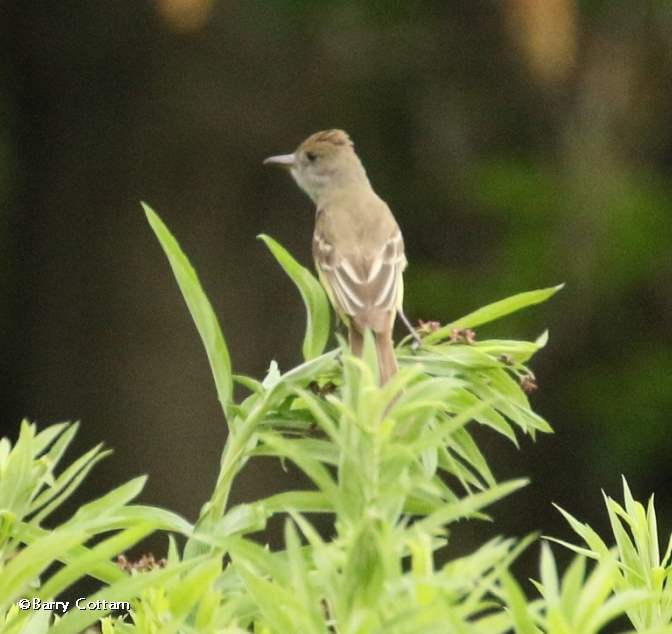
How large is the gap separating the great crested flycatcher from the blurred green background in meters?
3.02

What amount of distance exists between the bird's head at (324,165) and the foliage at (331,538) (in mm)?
3916

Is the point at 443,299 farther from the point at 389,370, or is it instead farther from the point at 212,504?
the point at 212,504

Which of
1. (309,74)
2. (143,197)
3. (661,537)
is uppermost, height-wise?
(309,74)

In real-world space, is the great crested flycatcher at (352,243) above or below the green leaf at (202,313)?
below

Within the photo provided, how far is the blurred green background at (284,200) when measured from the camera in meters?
9.68

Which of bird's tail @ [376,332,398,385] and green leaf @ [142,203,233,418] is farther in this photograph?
bird's tail @ [376,332,398,385]

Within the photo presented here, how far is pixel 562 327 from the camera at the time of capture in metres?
10.1

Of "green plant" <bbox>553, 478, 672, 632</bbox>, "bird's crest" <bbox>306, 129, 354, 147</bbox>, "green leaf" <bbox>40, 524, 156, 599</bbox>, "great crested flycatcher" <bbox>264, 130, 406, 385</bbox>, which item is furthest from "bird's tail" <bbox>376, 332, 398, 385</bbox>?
"bird's crest" <bbox>306, 129, 354, 147</bbox>

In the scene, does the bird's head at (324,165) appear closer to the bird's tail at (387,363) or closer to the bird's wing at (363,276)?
the bird's wing at (363,276)

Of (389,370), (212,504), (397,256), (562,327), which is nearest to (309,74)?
(562,327)

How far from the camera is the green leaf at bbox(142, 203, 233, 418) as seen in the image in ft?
7.64

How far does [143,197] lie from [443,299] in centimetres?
195

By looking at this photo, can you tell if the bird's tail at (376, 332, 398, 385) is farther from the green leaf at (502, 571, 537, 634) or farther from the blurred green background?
the blurred green background

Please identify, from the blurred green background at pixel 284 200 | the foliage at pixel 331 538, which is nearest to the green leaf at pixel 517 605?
the foliage at pixel 331 538
